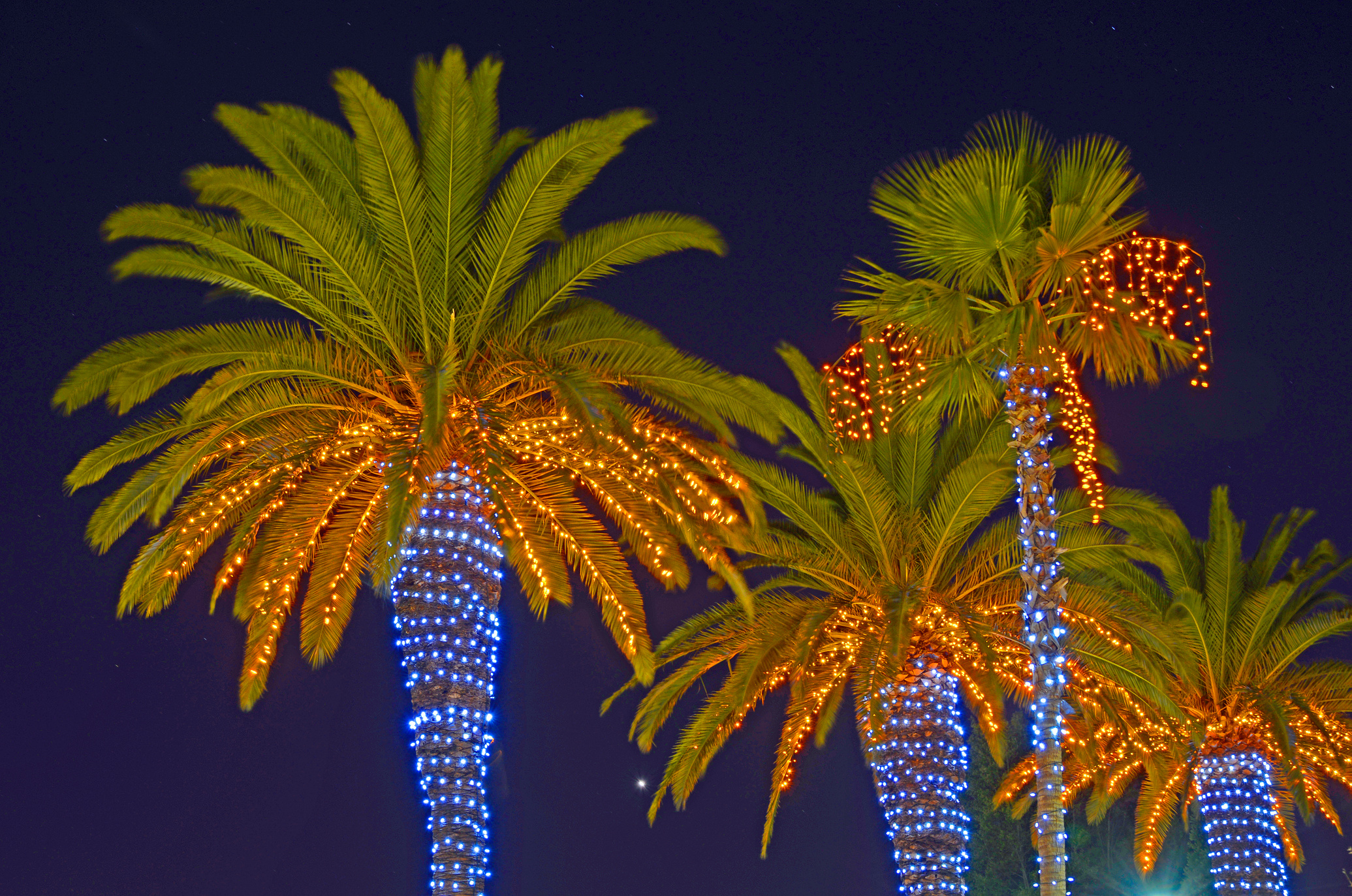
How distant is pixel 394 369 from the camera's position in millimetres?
11648

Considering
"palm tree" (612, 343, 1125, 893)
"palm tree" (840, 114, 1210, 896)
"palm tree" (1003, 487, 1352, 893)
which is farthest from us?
"palm tree" (1003, 487, 1352, 893)

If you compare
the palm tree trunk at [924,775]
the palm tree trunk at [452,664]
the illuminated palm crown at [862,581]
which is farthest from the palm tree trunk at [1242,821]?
the palm tree trunk at [452,664]

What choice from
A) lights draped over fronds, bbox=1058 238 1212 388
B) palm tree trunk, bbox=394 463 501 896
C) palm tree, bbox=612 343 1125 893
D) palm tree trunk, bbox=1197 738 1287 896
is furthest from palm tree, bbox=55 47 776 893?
palm tree trunk, bbox=1197 738 1287 896

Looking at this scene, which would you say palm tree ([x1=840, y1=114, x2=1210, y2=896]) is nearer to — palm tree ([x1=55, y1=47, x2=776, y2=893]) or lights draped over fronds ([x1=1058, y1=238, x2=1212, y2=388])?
lights draped over fronds ([x1=1058, y1=238, x2=1212, y2=388])

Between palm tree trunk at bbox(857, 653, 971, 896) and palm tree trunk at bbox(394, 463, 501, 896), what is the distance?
5448 mm

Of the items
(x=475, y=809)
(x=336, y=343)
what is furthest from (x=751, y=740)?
(x=336, y=343)

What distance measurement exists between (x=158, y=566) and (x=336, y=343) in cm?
310

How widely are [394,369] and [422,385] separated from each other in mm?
479

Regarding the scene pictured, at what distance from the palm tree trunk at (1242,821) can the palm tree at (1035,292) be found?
8398 millimetres

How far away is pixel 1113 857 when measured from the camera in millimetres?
27359

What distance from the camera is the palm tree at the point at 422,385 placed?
10930mm

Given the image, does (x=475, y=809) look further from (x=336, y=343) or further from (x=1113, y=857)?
(x=1113, y=857)

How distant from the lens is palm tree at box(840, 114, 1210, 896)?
33.0 ft

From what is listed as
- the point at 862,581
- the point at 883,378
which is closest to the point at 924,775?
the point at 862,581
